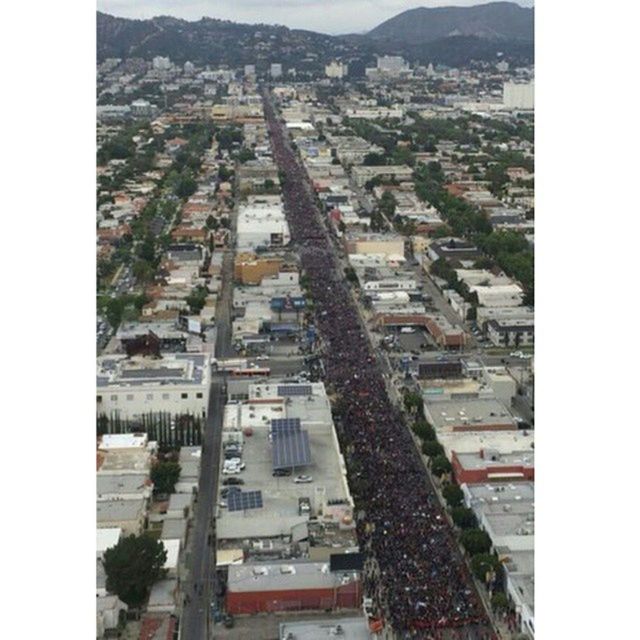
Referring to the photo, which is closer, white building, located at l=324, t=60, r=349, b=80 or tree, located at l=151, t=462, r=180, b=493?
tree, located at l=151, t=462, r=180, b=493

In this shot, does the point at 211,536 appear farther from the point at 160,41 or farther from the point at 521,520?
the point at 160,41

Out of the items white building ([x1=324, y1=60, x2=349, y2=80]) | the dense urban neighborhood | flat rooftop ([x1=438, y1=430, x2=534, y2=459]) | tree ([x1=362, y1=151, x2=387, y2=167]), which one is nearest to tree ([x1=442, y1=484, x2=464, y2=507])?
the dense urban neighborhood

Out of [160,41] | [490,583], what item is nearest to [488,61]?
[160,41]

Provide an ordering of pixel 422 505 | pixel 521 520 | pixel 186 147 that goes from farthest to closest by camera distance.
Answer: pixel 186 147
pixel 422 505
pixel 521 520

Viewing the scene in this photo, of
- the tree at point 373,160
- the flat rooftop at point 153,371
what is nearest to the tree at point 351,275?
the flat rooftop at point 153,371

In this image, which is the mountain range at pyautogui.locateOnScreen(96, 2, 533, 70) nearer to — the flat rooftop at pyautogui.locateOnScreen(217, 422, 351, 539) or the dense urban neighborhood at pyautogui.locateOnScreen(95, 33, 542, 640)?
the dense urban neighborhood at pyautogui.locateOnScreen(95, 33, 542, 640)

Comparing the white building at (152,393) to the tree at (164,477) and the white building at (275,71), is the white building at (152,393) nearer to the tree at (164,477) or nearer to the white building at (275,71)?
the tree at (164,477)
